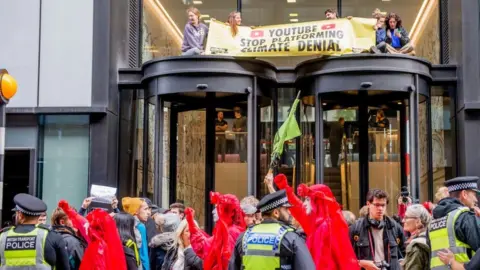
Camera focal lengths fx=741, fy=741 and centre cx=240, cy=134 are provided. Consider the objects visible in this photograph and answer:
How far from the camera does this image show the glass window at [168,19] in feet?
Result: 51.4

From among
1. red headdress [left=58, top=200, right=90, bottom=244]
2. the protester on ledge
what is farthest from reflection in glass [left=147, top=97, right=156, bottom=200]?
red headdress [left=58, top=200, right=90, bottom=244]

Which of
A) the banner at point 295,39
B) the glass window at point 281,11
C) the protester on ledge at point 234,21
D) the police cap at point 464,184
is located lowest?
the police cap at point 464,184

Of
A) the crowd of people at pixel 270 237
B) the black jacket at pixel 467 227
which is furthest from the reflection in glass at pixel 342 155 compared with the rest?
the black jacket at pixel 467 227

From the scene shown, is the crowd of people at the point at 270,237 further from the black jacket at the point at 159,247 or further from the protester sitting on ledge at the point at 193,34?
the protester sitting on ledge at the point at 193,34

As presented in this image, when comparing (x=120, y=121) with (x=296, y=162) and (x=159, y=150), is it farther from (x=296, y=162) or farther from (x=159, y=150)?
(x=296, y=162)

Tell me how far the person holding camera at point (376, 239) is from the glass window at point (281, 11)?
7.87 meters

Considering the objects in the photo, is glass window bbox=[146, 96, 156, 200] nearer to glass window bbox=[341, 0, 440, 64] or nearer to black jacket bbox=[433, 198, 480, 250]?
glass window bbox=[341, 0, 440, 64]

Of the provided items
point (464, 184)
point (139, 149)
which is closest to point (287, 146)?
point (139, 149)

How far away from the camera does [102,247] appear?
8117mm

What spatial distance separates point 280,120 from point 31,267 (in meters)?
8.82

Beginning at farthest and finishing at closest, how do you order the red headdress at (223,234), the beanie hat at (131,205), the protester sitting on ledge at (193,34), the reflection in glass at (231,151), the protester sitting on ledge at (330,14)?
the reflection in glass at (231,151) < the protester sitting on ledge at (193,34) < the protester sitting on ledge at (330,14) < the beanie hat at (131,205) < the red headdress at (223,234)

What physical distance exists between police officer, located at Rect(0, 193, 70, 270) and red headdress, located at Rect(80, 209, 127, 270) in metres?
0.53

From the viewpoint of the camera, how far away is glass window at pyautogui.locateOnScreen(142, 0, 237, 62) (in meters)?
15.7

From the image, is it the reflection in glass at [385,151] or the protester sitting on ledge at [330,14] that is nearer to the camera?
the protester sitting on ledge at [330,14]
